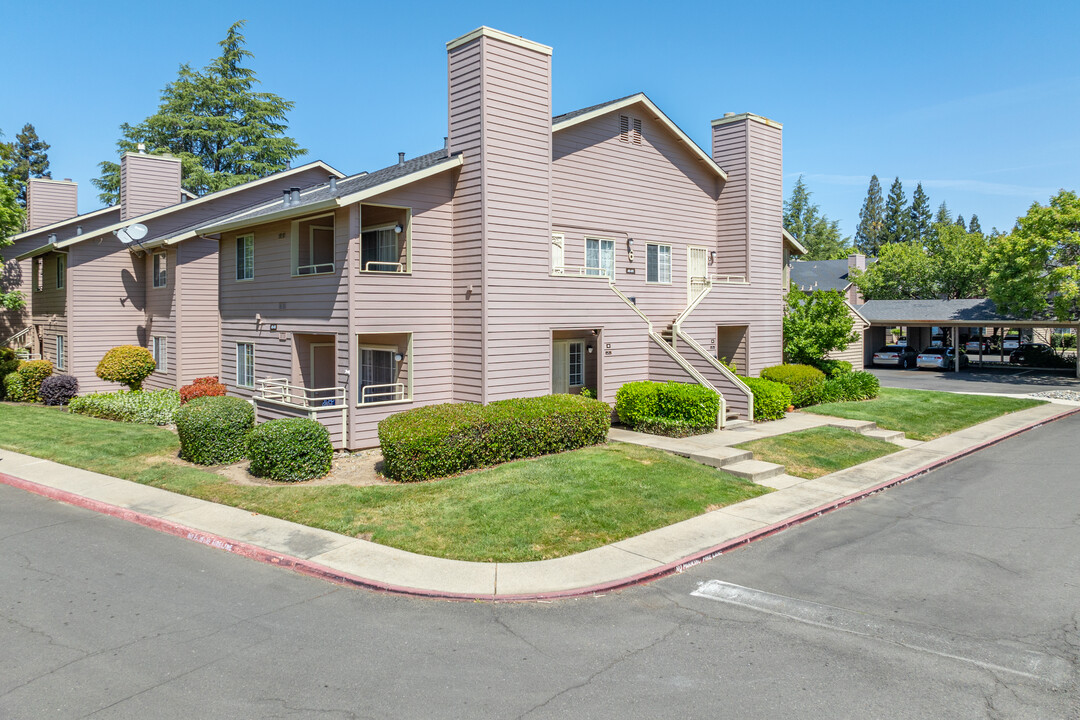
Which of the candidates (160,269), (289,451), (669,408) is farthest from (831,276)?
(289,451)

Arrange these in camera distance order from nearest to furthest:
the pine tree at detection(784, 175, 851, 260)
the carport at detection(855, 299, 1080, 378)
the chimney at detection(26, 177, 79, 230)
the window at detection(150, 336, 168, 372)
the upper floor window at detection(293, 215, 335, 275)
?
the upper floor window at detection(293, 215, 335, 275) → the window at detection(150, 336, 168, 372) → the chimney at detection(26, 177, 79, 230) → the carport at detection(855, 299, 1080, 378) → the pine tree at detection(784, 175, 851, 260)

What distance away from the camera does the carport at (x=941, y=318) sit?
128 feet

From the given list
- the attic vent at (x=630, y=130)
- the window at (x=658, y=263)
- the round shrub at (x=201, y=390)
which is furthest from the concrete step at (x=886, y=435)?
the round shrub at (x=201, y=390)

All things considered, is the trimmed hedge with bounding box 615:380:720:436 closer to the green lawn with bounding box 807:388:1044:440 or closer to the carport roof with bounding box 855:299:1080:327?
the green lawn with bounding box 807:388:1044:440

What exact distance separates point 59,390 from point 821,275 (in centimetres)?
5796

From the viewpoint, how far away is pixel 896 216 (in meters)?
112

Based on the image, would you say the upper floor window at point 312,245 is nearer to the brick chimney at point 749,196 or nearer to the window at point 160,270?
the window at point 160,270

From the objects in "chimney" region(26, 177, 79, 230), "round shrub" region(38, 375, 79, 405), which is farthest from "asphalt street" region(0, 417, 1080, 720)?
"chimney" region(26, 177, 79, 230)

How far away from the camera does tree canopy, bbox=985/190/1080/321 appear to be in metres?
33.4

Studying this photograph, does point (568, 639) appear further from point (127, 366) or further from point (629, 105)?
point (127, 366)

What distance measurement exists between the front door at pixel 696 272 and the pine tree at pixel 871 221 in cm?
9926

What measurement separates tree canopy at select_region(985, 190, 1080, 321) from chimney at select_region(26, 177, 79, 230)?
46.4m

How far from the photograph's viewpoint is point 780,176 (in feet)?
84.7

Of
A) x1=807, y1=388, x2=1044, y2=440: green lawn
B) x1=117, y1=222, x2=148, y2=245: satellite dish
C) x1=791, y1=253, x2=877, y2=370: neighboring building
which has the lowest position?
x1=807, y1=388, x2=1044, y2=440: green lawn
